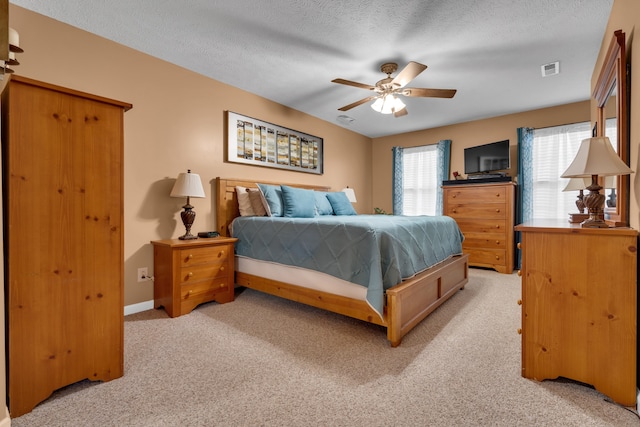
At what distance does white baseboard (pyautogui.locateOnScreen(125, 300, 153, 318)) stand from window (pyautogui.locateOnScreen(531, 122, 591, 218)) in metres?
5.22

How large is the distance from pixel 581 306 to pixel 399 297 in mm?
934

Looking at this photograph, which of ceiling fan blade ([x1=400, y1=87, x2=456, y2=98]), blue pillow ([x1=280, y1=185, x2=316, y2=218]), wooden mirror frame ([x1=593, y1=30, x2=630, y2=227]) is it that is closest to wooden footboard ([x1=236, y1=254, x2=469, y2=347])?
blue pillow ([x1=280, y1=185, x2=316, y2=218])

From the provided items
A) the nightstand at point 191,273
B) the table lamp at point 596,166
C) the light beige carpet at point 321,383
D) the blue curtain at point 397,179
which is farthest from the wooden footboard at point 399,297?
the blue curtain at point 397,179

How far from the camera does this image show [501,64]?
2.94 meters

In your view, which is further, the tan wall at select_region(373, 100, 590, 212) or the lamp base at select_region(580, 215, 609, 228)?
the tan wall at select_region(373, 100, 590, 212)

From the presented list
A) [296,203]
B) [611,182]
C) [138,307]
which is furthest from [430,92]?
[138,307]

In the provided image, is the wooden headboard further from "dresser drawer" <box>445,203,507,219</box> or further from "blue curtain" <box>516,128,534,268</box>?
"blue curtain" <box>516,128,534,268</box>

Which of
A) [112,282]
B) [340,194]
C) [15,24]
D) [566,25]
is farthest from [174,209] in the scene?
[566,25]

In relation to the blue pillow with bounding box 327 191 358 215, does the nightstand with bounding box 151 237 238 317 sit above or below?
below

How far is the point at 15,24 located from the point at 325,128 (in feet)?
12.0

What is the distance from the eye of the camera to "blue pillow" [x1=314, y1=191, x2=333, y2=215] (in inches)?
146

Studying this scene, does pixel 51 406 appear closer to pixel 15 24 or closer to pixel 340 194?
pixel 15 24

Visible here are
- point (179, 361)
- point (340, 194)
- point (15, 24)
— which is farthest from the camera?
point (340, 194)

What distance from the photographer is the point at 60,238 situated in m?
1.36
